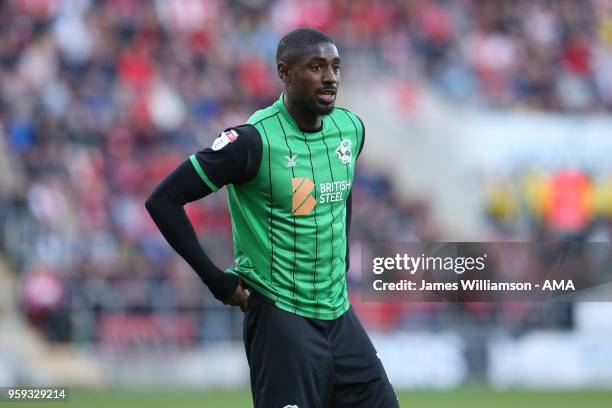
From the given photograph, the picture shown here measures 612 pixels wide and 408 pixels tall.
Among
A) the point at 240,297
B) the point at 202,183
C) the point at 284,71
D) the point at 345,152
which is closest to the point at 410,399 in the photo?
the point at 345,152

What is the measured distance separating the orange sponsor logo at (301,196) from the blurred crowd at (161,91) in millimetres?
7782

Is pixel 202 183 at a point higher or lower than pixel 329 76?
lower

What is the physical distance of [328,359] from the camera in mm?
5145

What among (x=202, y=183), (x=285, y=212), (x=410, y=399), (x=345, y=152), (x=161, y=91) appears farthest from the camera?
(x=161, y=91)

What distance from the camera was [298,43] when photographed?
17.2 feet

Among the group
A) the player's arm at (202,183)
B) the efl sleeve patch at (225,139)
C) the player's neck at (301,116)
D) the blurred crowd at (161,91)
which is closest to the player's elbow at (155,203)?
the player's arm at (202,183)

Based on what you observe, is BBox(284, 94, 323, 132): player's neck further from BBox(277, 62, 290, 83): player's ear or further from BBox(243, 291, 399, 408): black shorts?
BBox(243, 291, 399, 408): black shorts

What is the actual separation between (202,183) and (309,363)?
35.4 inches

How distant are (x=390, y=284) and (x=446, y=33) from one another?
421 inches

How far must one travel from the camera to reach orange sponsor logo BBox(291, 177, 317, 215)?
5.16m

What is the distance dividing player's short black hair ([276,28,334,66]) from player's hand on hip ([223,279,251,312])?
101cm

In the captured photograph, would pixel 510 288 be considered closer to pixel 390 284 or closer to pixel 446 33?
pixel 390 284

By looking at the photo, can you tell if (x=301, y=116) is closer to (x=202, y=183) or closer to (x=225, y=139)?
(x=225, y=139)

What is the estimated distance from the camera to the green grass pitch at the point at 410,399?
11461 millimetres
